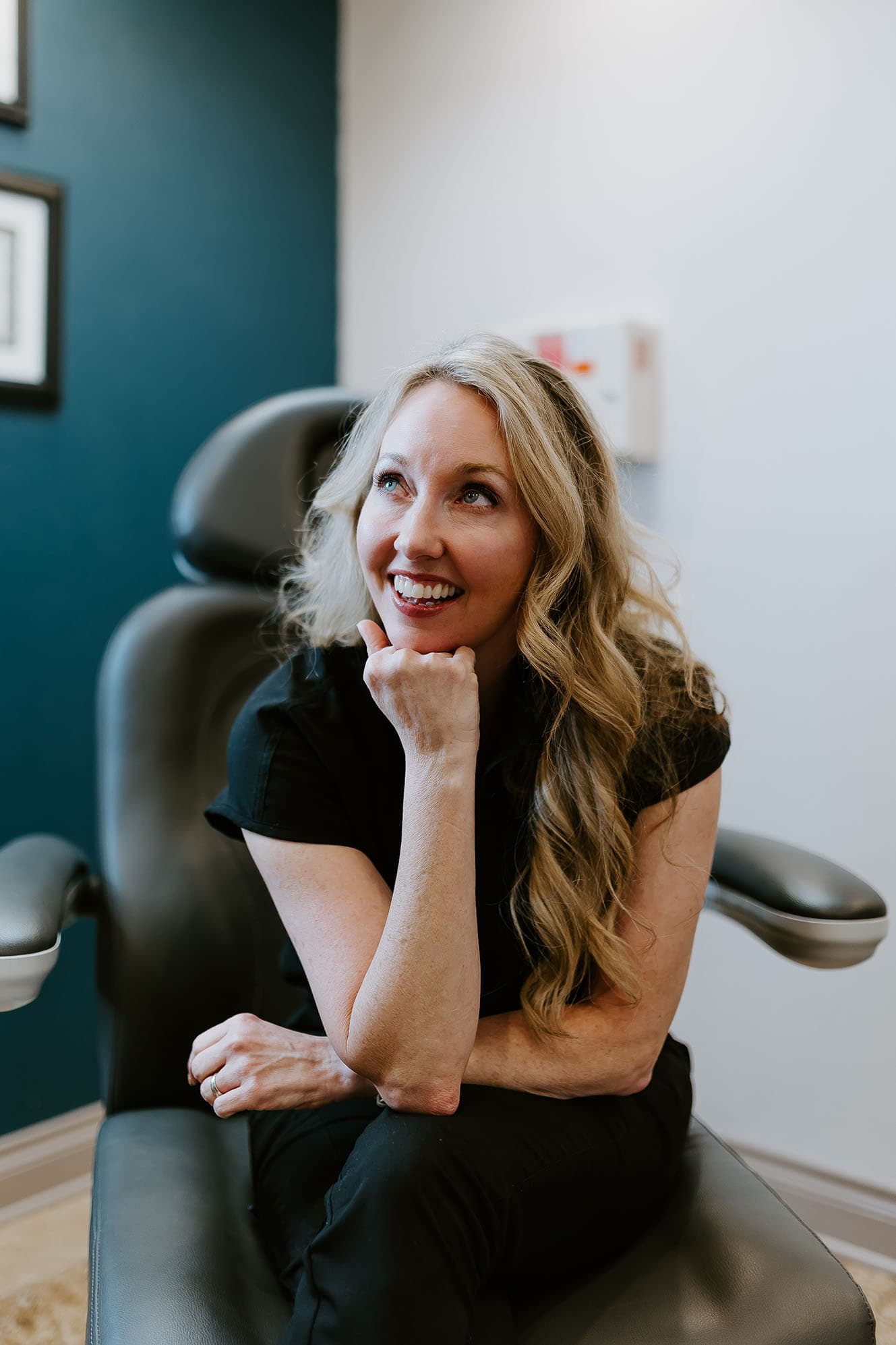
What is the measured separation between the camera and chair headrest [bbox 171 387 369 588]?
1.28 metres

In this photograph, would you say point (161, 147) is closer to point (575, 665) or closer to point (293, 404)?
point (293, 404)

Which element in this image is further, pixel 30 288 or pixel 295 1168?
pixel 30 288

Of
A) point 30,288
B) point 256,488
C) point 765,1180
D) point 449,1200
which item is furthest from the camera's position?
point 30,288

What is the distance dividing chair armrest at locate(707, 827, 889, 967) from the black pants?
18 centimetres

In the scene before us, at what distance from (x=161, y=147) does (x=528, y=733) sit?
139 centimetres

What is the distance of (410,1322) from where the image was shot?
0.74 m

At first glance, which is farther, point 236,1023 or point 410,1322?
point 236,1023

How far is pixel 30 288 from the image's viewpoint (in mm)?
1700

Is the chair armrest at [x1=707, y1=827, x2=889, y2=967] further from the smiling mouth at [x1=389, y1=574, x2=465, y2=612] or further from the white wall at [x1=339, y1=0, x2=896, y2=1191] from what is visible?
the white wall at [x1=339, y1=0, x2=896, y2=1191]

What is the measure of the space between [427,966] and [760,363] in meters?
1.15

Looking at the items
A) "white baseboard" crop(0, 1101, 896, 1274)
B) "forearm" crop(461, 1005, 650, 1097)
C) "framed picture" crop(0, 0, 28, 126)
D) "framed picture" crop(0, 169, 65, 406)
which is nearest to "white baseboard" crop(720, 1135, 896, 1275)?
"white baseboard" crop(0, 1101, 896, 1274)

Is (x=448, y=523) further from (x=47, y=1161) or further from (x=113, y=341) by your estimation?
(x=47, y=1161)

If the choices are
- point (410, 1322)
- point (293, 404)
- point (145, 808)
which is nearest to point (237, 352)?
point (293, 404)

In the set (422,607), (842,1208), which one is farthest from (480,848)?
(842,1208)
